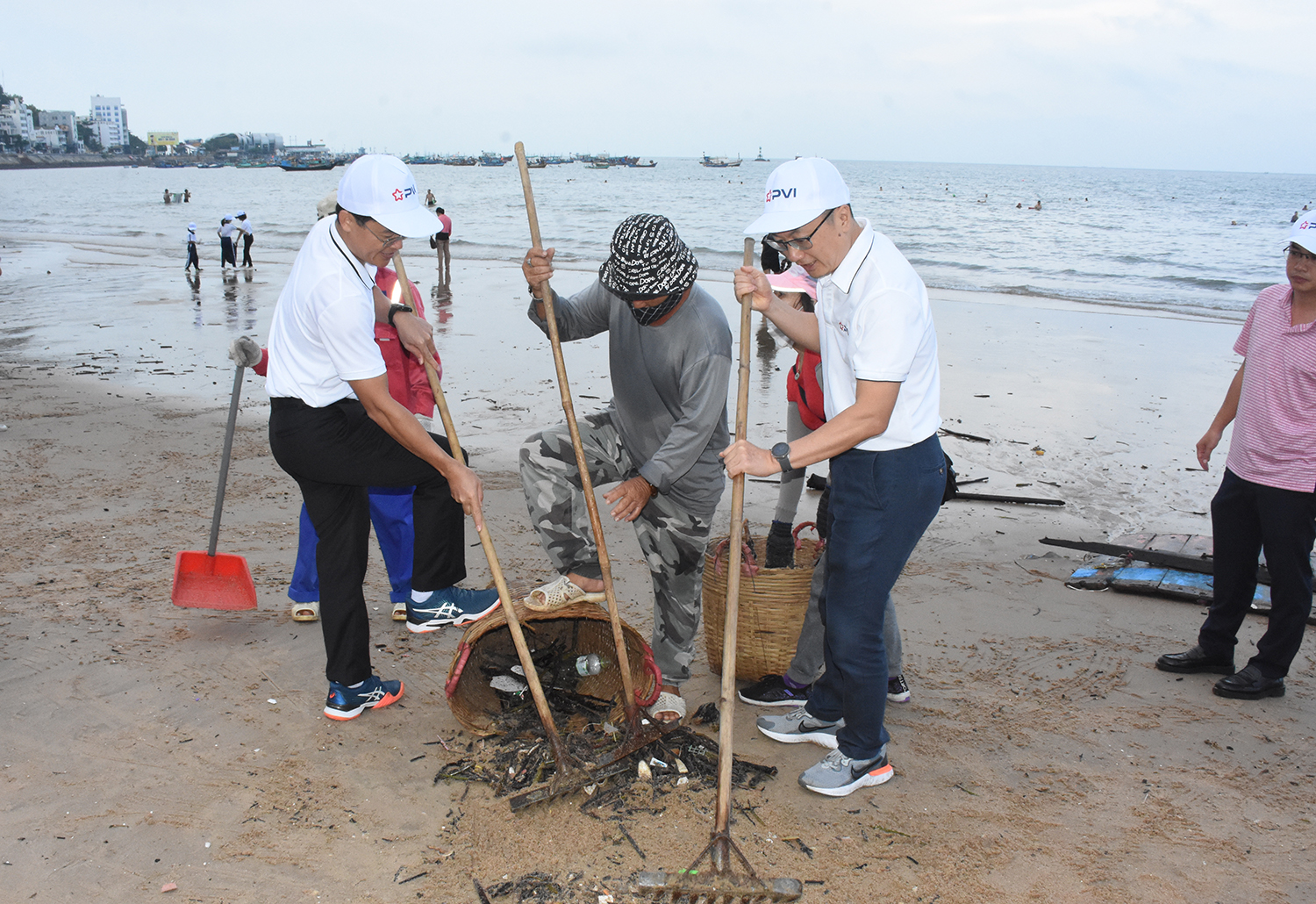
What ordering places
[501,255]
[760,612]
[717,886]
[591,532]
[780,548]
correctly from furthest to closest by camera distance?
1. [501,255]
2. [780,548]
3. [760,612]
4. [591,532]
5. [717,886]

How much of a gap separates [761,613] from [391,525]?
75.3 inches

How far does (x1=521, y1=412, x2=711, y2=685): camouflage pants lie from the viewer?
361cm

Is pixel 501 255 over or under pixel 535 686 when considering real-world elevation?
over

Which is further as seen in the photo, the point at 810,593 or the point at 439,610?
the point at 439,610

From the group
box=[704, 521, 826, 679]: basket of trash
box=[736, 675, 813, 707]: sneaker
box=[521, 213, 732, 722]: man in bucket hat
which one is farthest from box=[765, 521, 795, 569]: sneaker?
box=[521, 213, 732, 722]: man in bucket hat

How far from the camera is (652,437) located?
3.65m

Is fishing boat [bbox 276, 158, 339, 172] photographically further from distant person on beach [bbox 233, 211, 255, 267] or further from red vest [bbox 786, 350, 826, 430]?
red vest [bbox 786, 350, 826, 430]

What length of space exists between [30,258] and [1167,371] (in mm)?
26080

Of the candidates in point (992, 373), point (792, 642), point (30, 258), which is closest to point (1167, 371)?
point (992, 373)

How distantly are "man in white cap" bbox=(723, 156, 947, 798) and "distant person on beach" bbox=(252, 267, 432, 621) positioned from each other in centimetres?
199

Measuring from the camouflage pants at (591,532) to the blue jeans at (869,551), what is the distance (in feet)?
2.20

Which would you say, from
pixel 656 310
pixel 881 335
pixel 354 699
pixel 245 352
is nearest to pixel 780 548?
pixel 656 310

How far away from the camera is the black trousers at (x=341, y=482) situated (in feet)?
11.1

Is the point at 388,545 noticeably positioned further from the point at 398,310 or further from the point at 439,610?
the point at 398,310
